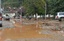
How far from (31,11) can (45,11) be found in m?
4.71

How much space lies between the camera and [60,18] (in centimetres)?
4812

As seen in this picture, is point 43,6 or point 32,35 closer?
point 32,35

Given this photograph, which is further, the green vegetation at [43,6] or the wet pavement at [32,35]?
the green vegetation at [43,6]

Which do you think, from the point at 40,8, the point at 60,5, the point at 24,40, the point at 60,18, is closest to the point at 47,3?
the point at 40,8

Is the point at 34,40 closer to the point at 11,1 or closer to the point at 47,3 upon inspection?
the point at 47,3

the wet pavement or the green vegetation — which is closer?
the wet pavement

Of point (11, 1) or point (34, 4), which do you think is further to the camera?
point (11, 1)

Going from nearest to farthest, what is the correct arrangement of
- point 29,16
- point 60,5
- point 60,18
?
point 60,18, point 60,5, point 29,16

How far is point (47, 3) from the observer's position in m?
67.2

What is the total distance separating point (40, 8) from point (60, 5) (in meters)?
8.31

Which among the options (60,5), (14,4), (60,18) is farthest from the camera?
(14,4)

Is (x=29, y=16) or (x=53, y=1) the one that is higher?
(x=53, y=1)

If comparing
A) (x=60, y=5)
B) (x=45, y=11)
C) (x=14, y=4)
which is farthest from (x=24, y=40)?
(x=14, y=4)

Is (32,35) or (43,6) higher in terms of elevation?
(43,6)
